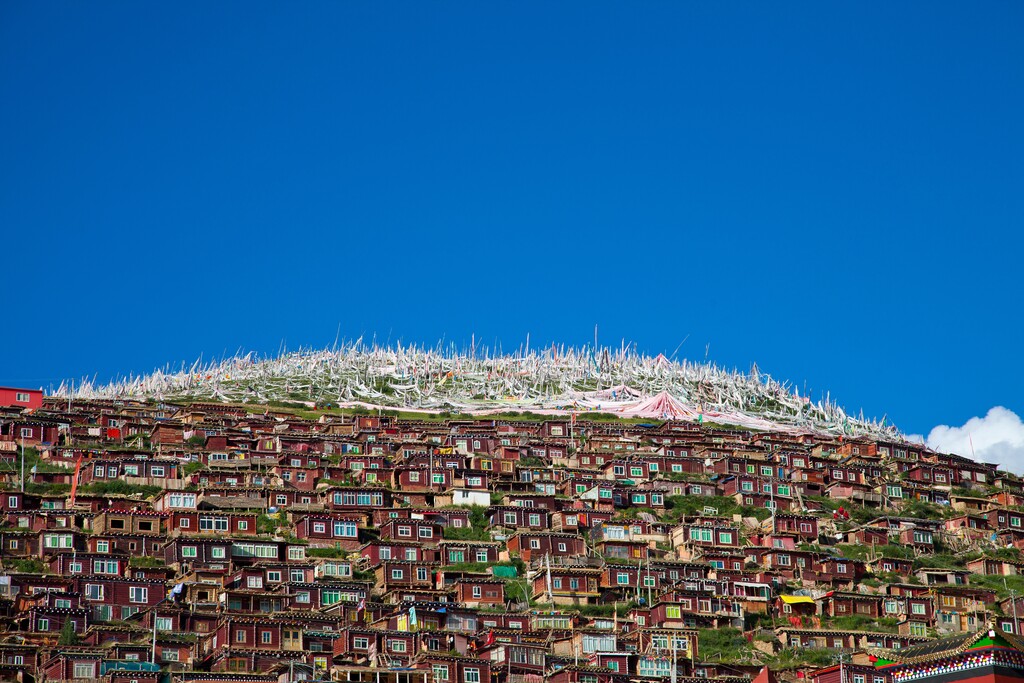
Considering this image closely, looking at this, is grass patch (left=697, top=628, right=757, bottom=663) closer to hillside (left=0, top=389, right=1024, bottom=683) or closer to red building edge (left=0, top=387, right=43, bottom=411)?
hillside (left=0, top=389, right=1024, bottom=683)

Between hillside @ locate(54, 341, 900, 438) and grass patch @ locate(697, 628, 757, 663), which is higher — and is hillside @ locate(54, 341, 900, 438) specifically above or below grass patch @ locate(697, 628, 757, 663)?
above

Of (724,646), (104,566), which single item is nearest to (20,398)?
(104,566)

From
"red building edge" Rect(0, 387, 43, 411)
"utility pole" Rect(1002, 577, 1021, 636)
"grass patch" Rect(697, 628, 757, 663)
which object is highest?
"red building edge" Rect(0, 387, 43, 411)

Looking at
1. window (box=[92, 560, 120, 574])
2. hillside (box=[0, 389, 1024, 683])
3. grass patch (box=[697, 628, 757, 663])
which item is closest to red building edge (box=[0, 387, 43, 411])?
hillside (box=[0, 389, 1024, 683])

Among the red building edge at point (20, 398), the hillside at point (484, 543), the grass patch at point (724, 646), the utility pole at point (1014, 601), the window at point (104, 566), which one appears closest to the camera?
the hillside at point (484, 543)

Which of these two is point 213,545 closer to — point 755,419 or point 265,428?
point 265,428

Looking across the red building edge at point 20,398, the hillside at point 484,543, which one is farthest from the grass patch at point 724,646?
the red building edge at point 20,398

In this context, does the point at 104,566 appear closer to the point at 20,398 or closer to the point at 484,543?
the point at 484,543

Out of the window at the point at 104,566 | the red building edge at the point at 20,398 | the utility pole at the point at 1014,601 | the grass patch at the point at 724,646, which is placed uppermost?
the red building edge at the point at 20,398

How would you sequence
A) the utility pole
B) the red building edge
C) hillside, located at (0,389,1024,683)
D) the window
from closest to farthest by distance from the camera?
hillside, located at (0,389,1024,683) → the window → the utility pole → the red building edge

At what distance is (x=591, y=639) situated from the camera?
8162cm

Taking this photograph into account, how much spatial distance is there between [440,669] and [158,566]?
21.5 metres

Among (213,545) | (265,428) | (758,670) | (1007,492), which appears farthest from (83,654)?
(1007,492)

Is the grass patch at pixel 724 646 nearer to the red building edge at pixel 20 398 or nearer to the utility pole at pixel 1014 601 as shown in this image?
Result: the utility pole at pixel 1014 601
